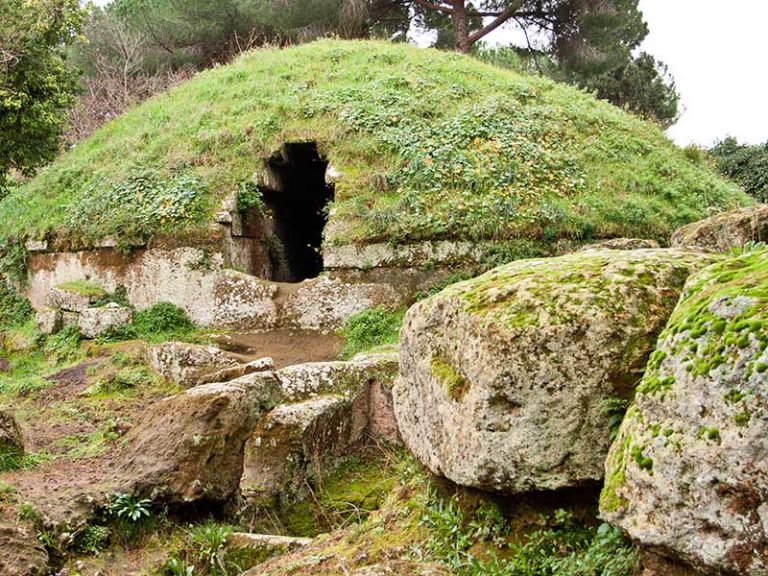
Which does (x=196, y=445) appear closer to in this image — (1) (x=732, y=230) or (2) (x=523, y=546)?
(2) (x=523, y=546)

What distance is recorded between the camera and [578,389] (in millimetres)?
3037

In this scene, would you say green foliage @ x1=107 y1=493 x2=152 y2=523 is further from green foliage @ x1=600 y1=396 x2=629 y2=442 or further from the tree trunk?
the tree trunk

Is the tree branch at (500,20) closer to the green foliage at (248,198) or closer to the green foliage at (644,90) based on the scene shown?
the green foliage at (644,90)

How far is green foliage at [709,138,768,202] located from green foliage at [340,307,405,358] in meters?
12.8

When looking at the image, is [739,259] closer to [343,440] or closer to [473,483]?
[473,483]

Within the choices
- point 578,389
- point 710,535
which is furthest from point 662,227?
point 710,535

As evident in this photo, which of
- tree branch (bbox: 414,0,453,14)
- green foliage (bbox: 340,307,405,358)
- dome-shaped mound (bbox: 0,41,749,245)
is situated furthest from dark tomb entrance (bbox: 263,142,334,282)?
tree branch (bbox: 414,0,453,14)

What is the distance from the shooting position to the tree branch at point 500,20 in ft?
77.4

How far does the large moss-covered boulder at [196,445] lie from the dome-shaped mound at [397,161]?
6.25 m

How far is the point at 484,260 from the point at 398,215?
156 centimetres

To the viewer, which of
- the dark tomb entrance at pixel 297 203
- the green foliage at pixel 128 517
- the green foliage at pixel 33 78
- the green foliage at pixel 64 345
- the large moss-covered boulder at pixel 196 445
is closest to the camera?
the green foliage at pixel 128 517

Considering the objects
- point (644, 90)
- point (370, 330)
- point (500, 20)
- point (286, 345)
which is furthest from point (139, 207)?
point (644, 90)

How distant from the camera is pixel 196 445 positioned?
5453mm

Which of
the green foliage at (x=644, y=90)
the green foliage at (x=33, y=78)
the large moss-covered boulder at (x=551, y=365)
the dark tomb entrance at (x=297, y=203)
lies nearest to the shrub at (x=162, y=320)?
the dark tomb entrance at (x=297, y=203)
